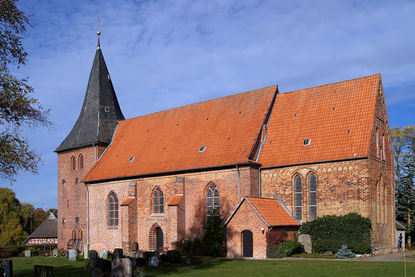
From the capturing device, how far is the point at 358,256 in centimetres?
2439

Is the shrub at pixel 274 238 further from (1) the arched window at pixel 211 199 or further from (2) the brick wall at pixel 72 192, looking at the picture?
(2) the brick wall at pixel 72 192

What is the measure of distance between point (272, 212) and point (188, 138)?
10131 millimetres

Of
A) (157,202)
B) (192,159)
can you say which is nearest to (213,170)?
(192,159)

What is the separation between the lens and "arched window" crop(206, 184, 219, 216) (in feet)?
100

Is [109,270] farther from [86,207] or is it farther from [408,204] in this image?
[408,204]

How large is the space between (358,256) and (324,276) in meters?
7.95

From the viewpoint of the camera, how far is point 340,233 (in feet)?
82.9

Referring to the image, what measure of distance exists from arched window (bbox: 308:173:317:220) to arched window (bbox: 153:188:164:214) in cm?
1136

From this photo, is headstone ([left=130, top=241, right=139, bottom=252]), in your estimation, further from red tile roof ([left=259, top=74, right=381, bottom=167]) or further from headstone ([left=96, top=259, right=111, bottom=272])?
headstone ([left=96, top=259, right=111, bottom=272])

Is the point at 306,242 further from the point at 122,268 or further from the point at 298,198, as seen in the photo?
the point at 122,268

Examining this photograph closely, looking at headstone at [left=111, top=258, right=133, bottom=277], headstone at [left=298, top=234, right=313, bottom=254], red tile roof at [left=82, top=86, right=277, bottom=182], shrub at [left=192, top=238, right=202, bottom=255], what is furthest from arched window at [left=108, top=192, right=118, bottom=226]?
headstone at [left=111, top=258, right=133, bottom=277]

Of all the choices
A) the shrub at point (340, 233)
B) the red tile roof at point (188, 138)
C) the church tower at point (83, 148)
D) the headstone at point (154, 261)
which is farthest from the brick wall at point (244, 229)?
the church tower at point (83, 148)

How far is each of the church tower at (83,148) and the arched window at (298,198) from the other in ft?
61.7

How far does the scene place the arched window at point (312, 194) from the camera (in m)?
27.3
